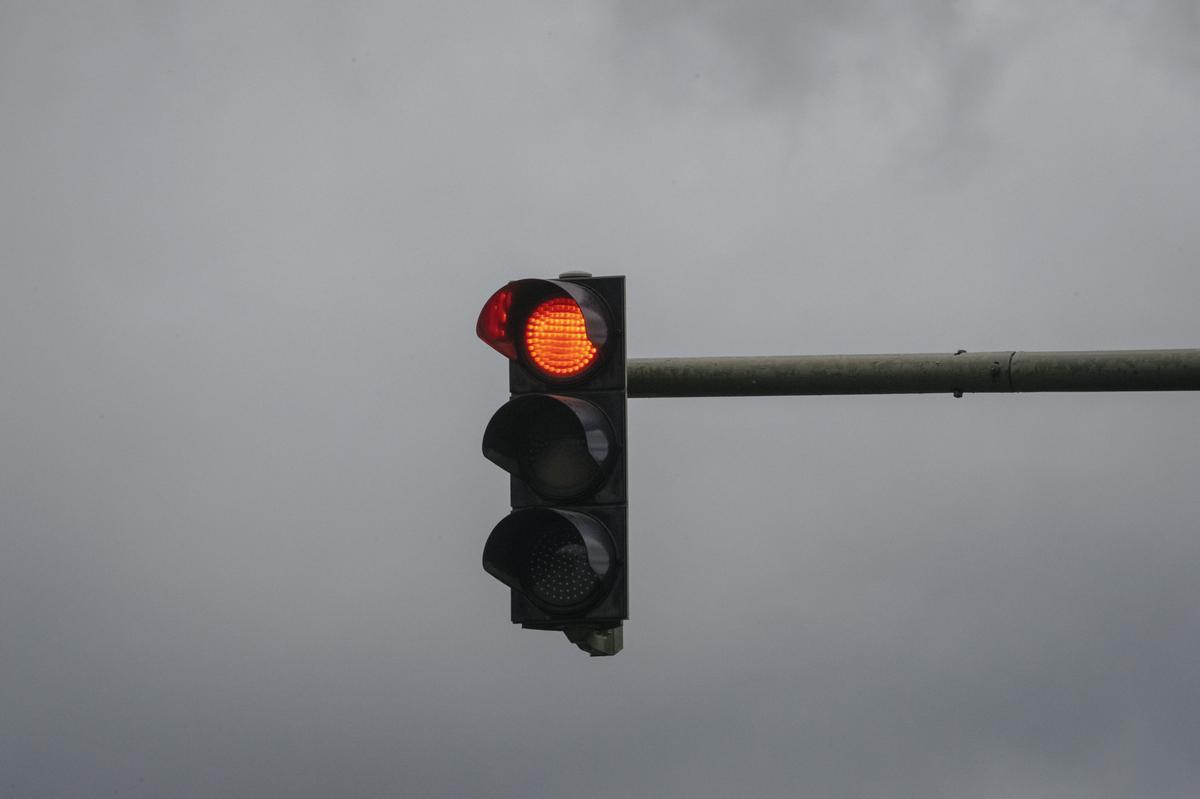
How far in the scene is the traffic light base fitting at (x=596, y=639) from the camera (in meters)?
5.66

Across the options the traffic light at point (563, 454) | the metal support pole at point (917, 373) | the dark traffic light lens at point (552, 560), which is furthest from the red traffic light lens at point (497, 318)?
the metal support pole at point (917, 373)

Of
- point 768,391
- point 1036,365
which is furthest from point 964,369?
point 768,391

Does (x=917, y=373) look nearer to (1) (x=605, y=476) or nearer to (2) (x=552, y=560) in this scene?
(1) (x=605, y=476)

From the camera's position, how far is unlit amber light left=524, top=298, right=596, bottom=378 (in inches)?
226

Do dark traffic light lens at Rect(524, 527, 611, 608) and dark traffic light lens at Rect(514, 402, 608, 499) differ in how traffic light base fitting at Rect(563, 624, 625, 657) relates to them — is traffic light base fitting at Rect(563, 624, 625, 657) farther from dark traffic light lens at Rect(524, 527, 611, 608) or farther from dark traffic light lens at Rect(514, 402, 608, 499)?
dark traffic light lens at Rect(514, 402, 608, 499)

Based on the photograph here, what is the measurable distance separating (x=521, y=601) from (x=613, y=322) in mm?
907

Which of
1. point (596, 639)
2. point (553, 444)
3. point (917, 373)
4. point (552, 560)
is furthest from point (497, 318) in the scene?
point (917, 373)

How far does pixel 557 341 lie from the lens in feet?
18.9

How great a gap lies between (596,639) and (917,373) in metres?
1.43

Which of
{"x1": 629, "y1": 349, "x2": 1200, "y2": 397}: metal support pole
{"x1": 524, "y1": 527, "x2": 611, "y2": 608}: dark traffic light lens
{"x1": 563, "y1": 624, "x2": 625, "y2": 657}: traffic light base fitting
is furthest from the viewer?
{"x1": 629, "y1": 349, "x2": 1200, "y2": 397}: metal support pole

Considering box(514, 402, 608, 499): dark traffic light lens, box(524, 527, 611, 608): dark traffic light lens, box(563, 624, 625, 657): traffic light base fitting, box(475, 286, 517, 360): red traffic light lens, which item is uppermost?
box(475, 286, 517, 360): red traffic light lens

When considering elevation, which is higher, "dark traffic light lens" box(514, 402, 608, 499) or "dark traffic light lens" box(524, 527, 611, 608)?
"dark traffic light lens" box(514, 402, 608, 499)

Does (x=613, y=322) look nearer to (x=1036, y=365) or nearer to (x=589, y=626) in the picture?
(x=589, y=626)

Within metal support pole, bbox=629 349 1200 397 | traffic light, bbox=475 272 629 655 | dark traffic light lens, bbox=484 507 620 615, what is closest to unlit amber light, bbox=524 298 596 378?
traffic light, bbox=475 272 629 655
